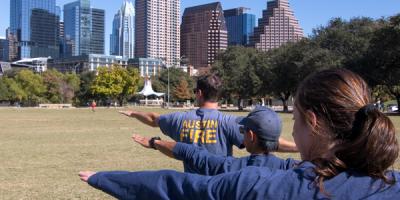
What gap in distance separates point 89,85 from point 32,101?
14.4m

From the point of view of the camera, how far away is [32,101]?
11100 cm

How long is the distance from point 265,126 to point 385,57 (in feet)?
183

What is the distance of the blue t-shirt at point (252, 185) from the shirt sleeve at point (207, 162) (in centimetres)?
80

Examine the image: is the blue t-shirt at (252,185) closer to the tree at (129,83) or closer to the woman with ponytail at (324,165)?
the woman with ponytail at (324,165)

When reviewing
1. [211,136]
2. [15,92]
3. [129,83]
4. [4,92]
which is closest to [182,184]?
[211,136]

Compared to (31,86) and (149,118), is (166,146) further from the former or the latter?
(31,86)

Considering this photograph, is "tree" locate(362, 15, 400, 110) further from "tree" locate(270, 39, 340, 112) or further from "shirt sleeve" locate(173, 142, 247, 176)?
"shirt sleeve" locate(173, 142, 247, 176)

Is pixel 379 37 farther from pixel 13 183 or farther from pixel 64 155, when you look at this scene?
pixel 13 183

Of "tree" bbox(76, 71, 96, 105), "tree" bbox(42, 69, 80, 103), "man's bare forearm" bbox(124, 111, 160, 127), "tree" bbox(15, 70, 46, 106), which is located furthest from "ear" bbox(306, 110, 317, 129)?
"tree" bbox(76, 71, 96, 105)

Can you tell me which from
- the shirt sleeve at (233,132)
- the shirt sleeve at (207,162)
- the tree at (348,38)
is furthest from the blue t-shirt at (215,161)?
the tree at (348,38)

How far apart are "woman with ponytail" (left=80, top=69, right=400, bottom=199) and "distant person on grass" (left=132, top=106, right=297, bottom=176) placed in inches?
33.1

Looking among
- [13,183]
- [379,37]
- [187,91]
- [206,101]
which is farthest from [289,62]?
[206,101]

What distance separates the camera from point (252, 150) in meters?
3.12

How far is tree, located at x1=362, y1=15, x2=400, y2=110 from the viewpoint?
177ft
